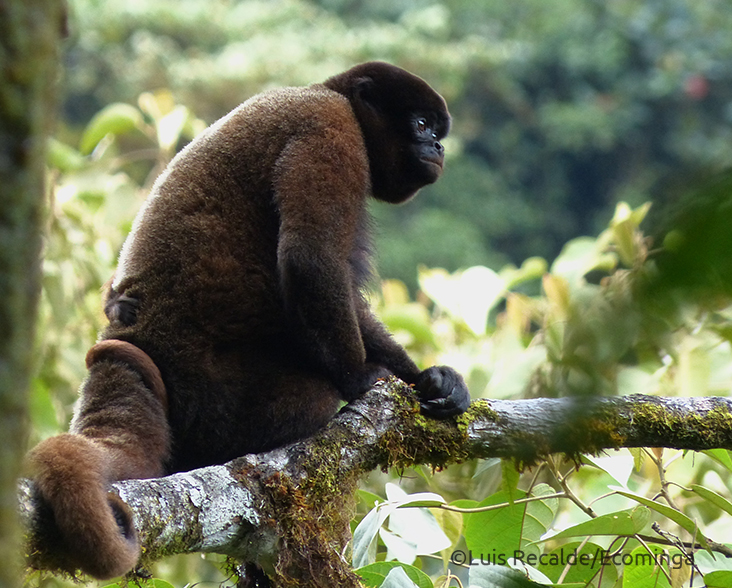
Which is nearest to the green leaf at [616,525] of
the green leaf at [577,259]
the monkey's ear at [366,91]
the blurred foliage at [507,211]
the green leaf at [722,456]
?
the blurred foliage at [507,211]

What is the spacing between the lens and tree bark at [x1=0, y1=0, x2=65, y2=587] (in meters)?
0.60

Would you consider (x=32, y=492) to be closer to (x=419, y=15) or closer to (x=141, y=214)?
(x=141, y=214)

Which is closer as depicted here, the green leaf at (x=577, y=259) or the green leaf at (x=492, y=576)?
the green leaf at (x=492, y=576)

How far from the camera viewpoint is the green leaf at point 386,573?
212cm

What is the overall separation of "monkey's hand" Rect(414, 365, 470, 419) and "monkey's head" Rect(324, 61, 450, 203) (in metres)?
1.01

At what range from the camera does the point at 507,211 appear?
944 inches

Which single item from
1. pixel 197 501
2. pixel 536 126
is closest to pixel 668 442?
pixel 197 501

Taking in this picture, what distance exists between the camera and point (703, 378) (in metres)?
3.30

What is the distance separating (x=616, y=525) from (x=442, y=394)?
63 centimetres

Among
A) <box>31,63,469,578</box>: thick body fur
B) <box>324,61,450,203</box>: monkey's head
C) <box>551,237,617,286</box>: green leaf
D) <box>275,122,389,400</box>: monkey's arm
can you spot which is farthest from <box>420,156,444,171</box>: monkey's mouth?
<box>551,237,617,286</box>: green leaf

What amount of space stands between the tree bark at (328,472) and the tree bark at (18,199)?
41.4 inches

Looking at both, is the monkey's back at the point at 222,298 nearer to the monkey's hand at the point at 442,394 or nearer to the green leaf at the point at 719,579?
the monkey's hand at the point at 442,394

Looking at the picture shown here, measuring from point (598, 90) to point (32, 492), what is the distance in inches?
1012

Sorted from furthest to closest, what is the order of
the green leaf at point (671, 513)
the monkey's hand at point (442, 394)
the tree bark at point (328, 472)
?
the monkey's hand at point (442, 394), the green leaf at point (671, 513), the tree bark at point (328, 472)
